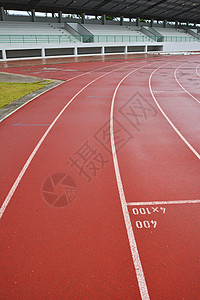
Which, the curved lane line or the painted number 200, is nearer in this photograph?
the curved lane line

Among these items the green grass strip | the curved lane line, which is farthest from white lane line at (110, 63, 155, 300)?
the green grass strip

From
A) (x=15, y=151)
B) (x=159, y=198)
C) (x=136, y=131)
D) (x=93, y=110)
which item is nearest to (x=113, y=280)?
(x=159, y=198)

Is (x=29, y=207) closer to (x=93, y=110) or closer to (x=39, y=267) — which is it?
(x=39, y=267)

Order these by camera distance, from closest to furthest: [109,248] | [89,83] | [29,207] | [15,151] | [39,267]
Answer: [39,267], [109,248], [29,207], [15,151], [89,83]

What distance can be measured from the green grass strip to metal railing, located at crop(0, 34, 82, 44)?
16934 mm

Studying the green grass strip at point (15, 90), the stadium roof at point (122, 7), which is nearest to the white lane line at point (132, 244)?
the green grass strip at point (15, 90)

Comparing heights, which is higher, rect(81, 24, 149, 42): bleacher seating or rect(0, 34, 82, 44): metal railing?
rect(81, 24, 149, 42): bleacher seating

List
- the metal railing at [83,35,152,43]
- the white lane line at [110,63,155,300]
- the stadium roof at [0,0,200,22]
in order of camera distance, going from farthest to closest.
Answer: the metal railing at [83,35,152,43]
the stadium roof at [0,0,200,22]
the white lane line at [110,63,155,300]

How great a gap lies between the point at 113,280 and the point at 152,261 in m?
0.59

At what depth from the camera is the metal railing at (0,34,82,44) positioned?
1128 inches

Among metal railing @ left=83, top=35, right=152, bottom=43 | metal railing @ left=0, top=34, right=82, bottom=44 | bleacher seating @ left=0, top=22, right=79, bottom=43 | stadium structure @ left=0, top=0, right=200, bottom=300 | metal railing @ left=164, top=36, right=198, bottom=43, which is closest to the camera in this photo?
stadium structure @ left=0, top=0, right=200, bottom=300

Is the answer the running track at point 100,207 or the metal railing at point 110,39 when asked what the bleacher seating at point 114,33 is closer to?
the metal railing at point 110,39

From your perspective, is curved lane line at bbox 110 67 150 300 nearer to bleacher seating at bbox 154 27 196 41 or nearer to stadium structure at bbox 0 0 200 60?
stadium structure at bbox 0 0 200 60

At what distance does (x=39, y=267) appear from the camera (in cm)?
302
